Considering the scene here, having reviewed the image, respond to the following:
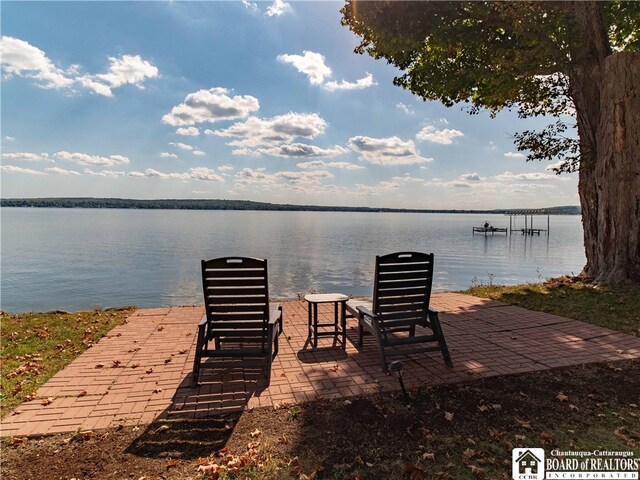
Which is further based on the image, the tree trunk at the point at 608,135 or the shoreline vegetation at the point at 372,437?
the tree trunk at the point at 608,135

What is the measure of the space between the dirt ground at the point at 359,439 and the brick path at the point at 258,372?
284mm

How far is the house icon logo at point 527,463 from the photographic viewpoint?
9.40 ft

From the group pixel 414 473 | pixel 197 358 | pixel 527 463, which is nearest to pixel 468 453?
pixel 527 463

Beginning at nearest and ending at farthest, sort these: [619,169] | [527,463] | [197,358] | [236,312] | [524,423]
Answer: [527,463]
[524,423]
[197,358]
[236,312]
[619,169]

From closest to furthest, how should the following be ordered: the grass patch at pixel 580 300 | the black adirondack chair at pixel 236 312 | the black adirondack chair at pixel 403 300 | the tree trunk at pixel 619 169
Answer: the black adirondack chair at pixel 236 312 < the black adirondack chair at pixel 403 300 < the grass patch at pixel 580 300 < the tree trunk at pixel 619 169

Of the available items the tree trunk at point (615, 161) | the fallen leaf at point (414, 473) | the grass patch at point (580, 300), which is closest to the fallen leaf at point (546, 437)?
the fallen leaf at point (414, 473)

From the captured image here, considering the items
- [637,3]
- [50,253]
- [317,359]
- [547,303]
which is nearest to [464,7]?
[637,3]

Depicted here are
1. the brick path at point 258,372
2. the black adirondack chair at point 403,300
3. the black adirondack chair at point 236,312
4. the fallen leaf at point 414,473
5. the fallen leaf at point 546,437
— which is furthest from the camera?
the black adirondack chair at point 403,300

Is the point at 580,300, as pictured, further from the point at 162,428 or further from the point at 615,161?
the point at 162,428

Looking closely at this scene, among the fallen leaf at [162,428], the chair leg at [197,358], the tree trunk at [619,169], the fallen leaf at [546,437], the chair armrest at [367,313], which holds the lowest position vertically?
the fallen leaf at [162,428]

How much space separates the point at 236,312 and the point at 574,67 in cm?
1141

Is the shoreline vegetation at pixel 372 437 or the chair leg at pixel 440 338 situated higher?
the chair leg at pixel 440 338

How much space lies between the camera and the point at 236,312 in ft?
15.7

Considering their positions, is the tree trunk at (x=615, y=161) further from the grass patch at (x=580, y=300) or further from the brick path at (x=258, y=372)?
the brick path at (x=258, y=372)
